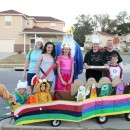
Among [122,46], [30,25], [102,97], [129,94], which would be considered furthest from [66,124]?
[122,46]

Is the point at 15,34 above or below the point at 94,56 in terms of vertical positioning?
above

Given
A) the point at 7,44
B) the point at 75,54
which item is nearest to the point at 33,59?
the point at 75,54

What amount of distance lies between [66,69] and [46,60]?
17.9 inches

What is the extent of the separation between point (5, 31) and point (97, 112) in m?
42.8

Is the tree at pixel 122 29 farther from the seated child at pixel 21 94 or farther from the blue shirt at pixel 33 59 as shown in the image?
the seated child at pixel 21 94

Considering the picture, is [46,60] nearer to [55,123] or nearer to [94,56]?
[94,56]

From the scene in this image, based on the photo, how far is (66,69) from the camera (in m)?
6.61

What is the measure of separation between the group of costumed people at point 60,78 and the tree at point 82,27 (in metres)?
90.2

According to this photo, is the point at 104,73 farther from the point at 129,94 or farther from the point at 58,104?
the point at 58,104

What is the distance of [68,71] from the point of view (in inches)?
261

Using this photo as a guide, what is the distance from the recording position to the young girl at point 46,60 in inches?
256

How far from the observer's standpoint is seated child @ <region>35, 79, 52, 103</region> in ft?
19.7

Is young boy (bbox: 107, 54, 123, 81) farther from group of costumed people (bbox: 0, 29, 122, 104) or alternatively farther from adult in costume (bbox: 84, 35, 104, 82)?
adult in costume (bbox: 84, 35, 104, 82)

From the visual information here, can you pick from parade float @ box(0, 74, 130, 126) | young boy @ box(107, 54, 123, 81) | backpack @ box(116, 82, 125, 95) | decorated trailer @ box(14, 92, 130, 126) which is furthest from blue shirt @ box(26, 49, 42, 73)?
backpack @ box(116, 82, 125, 95)
